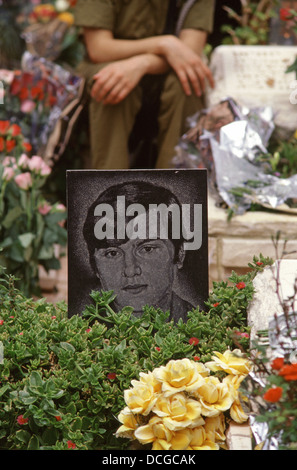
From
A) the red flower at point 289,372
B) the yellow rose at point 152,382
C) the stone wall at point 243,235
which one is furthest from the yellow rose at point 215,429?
the stone wall at point 243,235

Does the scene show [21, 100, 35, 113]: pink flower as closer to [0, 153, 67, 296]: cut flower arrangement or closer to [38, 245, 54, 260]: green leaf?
[0, 153, 67, 296]: cut flower arrangement

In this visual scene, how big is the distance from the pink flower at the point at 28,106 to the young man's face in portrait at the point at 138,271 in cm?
197

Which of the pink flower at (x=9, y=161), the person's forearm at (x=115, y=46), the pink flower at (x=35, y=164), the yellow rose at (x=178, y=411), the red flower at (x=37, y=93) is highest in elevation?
the person's forearm at (x=115, y=46)

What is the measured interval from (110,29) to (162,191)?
64.8 inches

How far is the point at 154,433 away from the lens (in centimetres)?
108

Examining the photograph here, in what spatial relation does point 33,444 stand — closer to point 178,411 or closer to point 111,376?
point 111,376

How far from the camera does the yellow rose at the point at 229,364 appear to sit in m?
1.18

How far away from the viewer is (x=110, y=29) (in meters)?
2.84

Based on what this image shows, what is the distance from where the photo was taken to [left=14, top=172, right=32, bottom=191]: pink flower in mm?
2324

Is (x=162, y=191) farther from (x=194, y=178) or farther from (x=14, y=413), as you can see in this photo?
(x=14, y=413)

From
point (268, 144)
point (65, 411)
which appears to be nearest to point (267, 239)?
point (268, 144)

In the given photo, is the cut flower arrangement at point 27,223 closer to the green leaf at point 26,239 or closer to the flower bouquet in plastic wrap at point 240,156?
the green leaf at point 26,239

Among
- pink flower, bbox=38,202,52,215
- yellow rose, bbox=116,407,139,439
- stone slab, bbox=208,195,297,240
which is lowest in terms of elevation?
yellow rose, bbox=116,407,139,439

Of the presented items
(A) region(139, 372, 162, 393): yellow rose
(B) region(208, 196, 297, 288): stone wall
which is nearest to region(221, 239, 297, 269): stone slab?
(B) region(208, 196, 297, 288): stone wall
